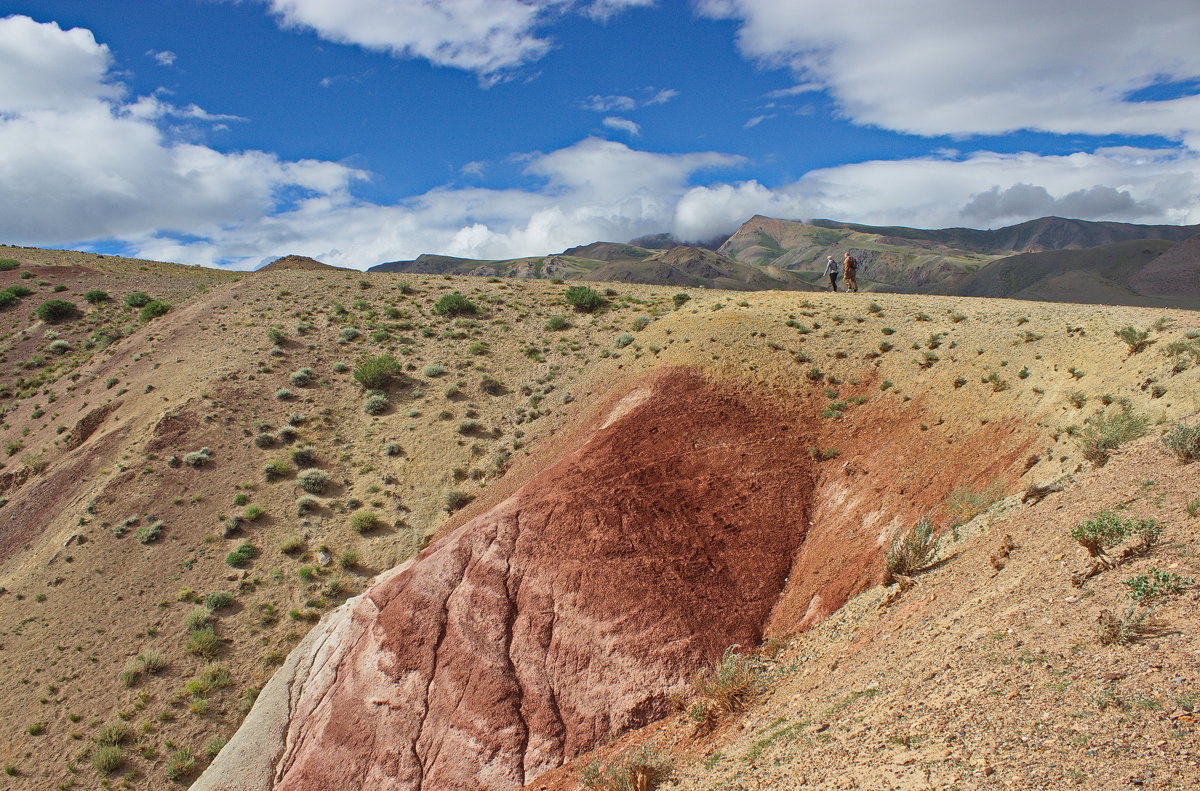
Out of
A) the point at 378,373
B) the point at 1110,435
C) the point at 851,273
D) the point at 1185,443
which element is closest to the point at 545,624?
the point at 1110,435

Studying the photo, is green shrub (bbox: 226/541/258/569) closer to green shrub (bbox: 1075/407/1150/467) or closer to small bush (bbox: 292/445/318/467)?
small bush (bbox: 292/445/318/467)

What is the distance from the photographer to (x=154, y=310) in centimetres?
4078

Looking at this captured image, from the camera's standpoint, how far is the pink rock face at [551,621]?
1359 centimetres

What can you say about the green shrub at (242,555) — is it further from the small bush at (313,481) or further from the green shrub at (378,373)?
the green shrub at (378,373)

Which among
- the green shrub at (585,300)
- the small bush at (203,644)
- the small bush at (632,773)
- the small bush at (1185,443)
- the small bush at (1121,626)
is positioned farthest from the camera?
the green shrub at (585,300)

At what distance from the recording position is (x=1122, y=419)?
38.8 ft

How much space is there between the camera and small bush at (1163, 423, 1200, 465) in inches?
385

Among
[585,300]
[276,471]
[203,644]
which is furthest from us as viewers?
[585,300]

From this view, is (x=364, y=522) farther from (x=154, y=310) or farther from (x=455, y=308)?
(x=154, y=310)

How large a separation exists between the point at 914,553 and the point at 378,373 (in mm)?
24503

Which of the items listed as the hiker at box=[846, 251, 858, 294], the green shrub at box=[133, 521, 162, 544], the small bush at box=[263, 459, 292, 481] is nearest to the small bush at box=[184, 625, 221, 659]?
the green shrub at box=[133, 521, 162, 544]

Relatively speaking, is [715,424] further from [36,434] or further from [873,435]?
[36,434]

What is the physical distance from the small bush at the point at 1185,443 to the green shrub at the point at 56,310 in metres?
55.3

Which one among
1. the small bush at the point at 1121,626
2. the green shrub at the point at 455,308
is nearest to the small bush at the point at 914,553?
the small bush at the point at 1121,626
